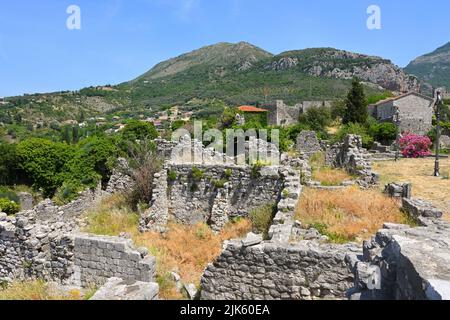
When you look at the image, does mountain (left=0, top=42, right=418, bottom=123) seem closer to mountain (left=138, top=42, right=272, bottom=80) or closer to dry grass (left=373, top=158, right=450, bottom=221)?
mountain (left=138, top=42, right=272, bottom=80)

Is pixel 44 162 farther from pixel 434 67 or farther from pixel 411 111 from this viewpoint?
pixel 434 67

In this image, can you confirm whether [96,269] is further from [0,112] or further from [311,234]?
[0,112]

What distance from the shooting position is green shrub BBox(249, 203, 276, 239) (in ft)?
27.8

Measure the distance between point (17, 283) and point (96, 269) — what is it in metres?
1.67

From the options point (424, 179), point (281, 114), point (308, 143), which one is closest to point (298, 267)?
point (424, 179)

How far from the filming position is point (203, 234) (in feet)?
31.0

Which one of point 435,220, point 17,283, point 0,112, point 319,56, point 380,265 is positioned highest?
point 319,56

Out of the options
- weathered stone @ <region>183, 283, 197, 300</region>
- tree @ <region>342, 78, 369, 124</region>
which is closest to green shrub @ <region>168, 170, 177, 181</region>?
weathered stone @ <region>183, 283, 197, 300</region>

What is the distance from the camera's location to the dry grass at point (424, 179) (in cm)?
1207

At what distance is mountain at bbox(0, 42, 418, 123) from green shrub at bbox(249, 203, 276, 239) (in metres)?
61.1

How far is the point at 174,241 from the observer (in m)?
9.11

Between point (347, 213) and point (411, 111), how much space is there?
38.8 m

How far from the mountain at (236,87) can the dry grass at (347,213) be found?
61.6m

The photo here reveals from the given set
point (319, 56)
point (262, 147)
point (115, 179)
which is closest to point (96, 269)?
point (262, 147)
